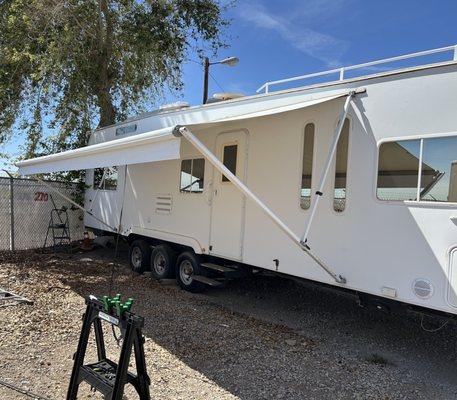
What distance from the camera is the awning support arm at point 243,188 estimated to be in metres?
4.44

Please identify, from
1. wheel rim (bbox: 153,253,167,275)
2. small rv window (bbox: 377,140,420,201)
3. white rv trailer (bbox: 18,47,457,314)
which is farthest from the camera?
wheel rim (bbox: 153,253,167,275)

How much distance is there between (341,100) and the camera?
502 cm

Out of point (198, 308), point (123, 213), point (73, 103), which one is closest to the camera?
point (198, 308)

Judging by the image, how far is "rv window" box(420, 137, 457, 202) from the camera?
13.5ft

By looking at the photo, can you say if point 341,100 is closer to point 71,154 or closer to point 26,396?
point 71,154

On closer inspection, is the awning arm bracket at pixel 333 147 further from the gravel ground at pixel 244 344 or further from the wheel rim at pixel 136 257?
the wheel rim at pixel 136 257


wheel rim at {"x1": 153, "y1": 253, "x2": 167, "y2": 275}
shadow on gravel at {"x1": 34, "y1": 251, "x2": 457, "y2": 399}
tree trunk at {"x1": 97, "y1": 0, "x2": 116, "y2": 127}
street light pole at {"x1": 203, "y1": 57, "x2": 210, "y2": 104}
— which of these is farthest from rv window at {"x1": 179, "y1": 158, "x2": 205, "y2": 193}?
street light pole at {"x1": 203, "y1": 57, "x2": 210, "y2": 104}

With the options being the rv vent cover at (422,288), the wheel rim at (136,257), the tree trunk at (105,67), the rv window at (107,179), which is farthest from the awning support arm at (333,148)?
the tree trunk at (105,67)

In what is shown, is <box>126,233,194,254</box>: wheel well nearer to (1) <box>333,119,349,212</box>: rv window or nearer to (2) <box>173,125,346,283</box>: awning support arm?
(2) <box>173,125,346,283</box>: awning support arm

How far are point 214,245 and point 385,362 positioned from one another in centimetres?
289

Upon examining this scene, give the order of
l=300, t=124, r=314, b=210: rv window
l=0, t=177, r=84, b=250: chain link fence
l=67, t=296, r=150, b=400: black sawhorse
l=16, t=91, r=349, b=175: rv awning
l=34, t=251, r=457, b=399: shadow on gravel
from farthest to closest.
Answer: l=0, t=177, r=84, b=250: chain link fence < l=300, t=124, r=314, b=210: rv window < l=16, t=91, r=349, b=175: rv awning < l=34, t=251, r=457, b=399: shadow on gravel < l=67, t=296, r=150, b=400: black sawhorse

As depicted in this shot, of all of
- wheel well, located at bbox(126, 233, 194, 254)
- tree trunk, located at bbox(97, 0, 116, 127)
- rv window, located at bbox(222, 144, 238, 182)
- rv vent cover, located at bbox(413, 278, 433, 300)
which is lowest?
wheel well, located at bbox(126, 233, 194, 254)

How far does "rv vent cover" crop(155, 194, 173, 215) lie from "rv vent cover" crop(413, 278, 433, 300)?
14.6 ft

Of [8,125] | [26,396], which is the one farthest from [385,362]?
[8,125]
